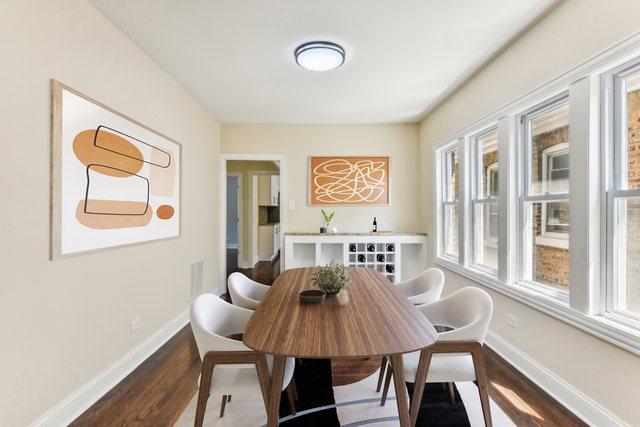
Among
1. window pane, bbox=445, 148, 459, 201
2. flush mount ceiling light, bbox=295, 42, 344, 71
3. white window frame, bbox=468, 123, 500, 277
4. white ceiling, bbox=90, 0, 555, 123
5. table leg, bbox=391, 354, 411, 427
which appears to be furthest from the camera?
window pane, bbox=445, 148, 459, 201

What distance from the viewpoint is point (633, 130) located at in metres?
1.66

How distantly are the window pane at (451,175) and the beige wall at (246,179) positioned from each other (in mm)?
3432

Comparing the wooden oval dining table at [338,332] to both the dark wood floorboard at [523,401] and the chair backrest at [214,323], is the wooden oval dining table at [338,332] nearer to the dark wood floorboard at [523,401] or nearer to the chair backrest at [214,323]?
the chair backrest at [214,323]

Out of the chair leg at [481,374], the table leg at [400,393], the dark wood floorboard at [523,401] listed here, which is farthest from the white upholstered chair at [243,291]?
the dark wood floorboard at [523,401]

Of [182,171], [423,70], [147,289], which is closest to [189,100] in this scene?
[182,171]

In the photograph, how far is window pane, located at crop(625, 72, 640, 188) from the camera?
1.64m

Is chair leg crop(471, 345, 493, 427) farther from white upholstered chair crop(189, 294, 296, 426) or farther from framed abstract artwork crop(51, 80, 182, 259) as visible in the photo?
framed abstract artwork crop(51, 80, 182, 259)

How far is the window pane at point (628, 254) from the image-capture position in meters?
1.66

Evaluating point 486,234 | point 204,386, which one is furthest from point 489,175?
point 204,386

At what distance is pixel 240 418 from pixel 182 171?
2.50 metres

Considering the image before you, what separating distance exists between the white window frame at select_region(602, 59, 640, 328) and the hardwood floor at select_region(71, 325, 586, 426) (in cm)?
73

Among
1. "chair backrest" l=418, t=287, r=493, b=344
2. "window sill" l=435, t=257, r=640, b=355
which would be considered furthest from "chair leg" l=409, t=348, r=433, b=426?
"window sill" l=435, t=257, r=640, b=355

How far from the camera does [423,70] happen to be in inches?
113

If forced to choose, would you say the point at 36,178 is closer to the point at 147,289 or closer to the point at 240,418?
the point at 147,289
